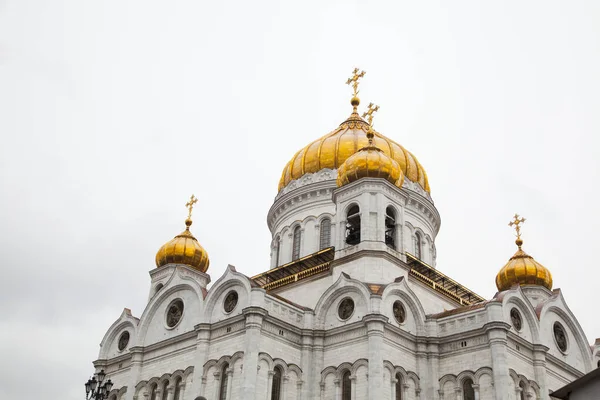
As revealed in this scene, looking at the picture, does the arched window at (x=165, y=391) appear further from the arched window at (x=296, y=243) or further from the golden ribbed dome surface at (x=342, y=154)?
the golden ribbed dome surface at (x=342, y=154)

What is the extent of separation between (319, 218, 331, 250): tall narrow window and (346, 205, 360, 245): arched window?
11.0ft

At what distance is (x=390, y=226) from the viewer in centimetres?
2775

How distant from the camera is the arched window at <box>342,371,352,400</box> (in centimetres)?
2330

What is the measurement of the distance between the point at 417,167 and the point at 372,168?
23.8 feet

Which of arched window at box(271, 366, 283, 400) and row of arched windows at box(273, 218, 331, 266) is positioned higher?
row of arched windows at box(273, 218, 331, 266)

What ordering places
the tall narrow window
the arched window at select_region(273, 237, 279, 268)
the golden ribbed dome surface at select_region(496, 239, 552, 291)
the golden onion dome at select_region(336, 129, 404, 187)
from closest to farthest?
the golden onion dome at select_region(336, 129, 404, 187) < the golden ribbed dome surface at select_region(496, 239, 552, 291) < the tall narrow window < the arched window at select_region(273, 237, 279, 268)

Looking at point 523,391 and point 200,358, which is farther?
point 200,358

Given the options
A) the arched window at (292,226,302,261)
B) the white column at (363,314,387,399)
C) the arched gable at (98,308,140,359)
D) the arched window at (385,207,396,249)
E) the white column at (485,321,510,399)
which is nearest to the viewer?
the white column at (363,314,387,399)

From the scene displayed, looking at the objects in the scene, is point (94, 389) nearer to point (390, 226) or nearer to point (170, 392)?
point (170, 392)

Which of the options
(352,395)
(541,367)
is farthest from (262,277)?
(541,367)

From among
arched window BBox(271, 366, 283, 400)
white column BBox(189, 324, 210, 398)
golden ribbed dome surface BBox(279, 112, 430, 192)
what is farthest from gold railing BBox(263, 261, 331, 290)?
golden ribbed dome surface BBox(279, 112, 430, 192)

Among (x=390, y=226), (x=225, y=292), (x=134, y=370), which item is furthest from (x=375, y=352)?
(x=134, y=370)

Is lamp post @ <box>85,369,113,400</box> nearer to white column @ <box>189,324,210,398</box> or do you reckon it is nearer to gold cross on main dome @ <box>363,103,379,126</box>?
white column @ <box>189,324,210,398</box>

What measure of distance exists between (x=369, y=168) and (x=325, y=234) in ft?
17.0
